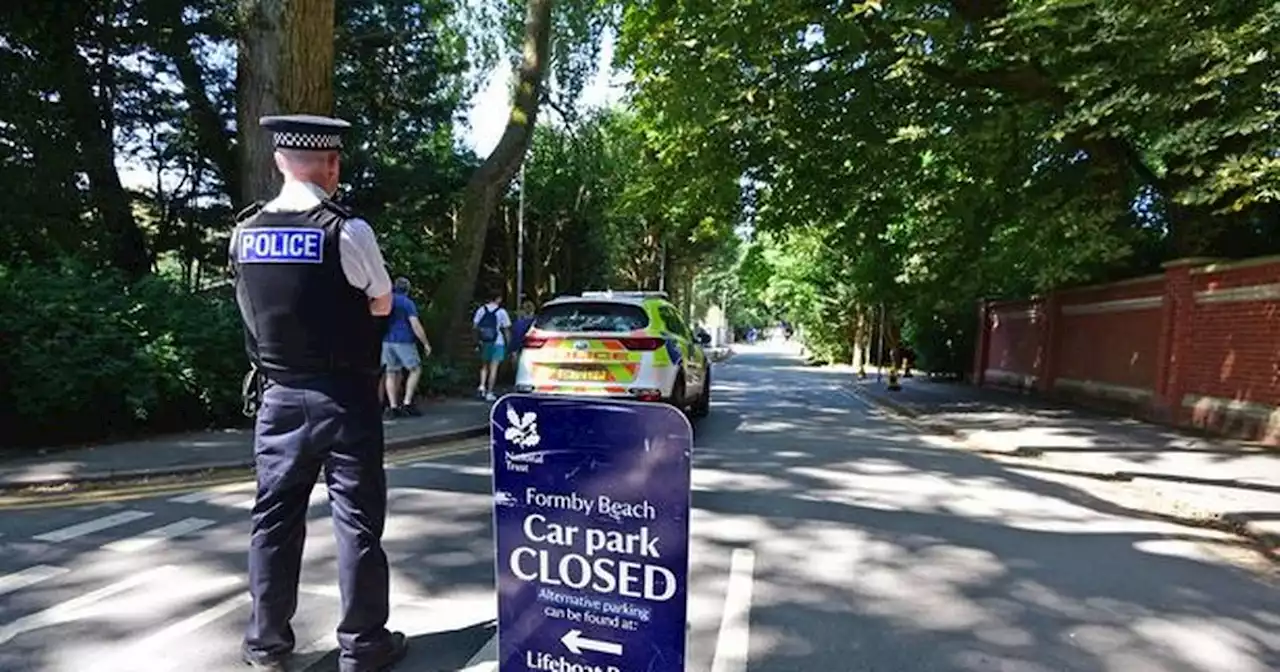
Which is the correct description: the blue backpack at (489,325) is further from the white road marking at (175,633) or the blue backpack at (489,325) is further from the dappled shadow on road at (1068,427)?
the white road marking at (175,633)

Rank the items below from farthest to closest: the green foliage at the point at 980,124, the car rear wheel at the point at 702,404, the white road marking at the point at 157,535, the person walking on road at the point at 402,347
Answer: the car rear wheel at the point at 702,404 < the person walking on road at the point at 402,347 < the green foliage at the point at 980,124 < the white road marking at the point at 157,535

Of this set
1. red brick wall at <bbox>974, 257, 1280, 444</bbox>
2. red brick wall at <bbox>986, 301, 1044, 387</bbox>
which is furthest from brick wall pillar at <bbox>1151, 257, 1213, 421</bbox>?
red brick wall at <bbox>986, 301, 1044, 387</bbox>

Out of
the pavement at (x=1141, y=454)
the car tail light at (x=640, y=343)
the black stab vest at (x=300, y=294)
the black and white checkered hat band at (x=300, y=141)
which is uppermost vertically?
the black and white checkered hat band at (x=300, y=141)

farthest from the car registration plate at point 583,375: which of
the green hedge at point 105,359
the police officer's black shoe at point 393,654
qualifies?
the police officer's black shoe at point 393,654

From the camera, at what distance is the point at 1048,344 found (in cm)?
2027

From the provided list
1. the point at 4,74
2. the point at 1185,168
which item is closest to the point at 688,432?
the point at 1185,168

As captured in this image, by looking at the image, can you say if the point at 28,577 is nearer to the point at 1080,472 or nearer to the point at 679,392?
the point at 679,392

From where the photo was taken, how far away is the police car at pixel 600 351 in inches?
415

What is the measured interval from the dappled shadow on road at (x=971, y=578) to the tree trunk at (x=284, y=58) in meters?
6.00

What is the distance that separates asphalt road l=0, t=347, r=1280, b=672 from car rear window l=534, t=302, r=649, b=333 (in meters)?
3.10

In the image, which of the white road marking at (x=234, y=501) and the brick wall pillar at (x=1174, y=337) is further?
the brick wall pillar at (x=1174, y=337)

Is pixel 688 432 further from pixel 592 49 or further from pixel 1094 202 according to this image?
pixel 592 49

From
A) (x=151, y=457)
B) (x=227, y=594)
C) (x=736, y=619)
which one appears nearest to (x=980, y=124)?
(x=736, y=619)

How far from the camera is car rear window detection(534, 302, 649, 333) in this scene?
10694 mm
